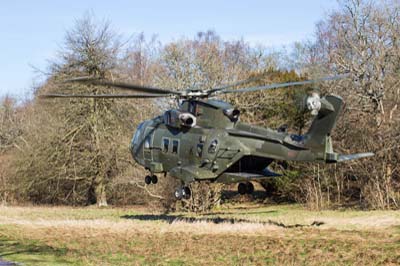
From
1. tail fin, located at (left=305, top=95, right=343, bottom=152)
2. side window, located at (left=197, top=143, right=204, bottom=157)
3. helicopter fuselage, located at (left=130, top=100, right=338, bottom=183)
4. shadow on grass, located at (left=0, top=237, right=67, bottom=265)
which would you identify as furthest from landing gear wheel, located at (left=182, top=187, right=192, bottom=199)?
shadow on grass, located at (left=0, top=237, right=67, bottom=265)

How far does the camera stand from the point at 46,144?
42.3 m

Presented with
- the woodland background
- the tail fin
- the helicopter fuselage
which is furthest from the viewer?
the woodland background

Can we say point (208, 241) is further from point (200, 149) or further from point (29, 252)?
point (29, 252)

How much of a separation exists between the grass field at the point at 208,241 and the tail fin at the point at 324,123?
9.92 ft

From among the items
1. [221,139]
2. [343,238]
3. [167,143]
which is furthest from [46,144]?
[343,238]

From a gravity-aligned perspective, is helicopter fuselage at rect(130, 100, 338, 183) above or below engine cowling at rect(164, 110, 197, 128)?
below

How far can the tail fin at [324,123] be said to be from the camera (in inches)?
770

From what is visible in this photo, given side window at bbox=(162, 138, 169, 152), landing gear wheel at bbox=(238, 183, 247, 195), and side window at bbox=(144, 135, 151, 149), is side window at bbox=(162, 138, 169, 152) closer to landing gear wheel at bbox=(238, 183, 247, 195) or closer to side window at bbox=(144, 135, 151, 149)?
side window at bbox=(144, 135, 151, 149)

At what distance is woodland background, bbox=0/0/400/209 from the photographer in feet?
110

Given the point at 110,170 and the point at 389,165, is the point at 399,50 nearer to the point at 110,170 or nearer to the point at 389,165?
the point at 389,165

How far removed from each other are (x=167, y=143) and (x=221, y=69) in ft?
55.6

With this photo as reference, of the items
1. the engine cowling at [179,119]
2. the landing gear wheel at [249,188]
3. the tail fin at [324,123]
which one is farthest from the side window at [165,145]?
the tail fin at [324,123]

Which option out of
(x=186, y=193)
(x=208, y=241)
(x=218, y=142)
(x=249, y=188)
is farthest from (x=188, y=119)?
(x=208, y=241)

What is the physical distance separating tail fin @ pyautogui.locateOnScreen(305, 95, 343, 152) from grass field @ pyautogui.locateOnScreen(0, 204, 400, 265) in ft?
9.92
